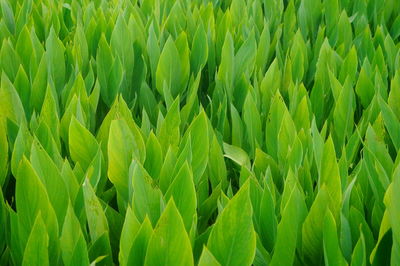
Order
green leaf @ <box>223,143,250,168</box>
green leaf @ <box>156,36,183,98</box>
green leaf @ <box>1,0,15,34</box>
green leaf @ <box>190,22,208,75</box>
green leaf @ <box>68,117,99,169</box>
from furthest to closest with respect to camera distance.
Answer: green leaf @ <box>1,0,15,34</box> < green leaf @ <box>190,22,208,75</box> < green leaf @ <box>156,36,183,98</box> < green leaf @ <box>223,143,250,168</box> < green leaf @ <box>68,117,99,169</box>

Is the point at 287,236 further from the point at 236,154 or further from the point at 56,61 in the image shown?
the point at 56,61

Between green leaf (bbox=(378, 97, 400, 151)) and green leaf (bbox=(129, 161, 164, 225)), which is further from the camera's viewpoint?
green leaf (bbox=(378, 97, 400, 151))

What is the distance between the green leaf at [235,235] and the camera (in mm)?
1177

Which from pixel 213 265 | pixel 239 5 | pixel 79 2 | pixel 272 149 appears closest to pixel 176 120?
pixel 272 149

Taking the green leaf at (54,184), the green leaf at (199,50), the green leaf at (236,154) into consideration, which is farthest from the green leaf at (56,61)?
the green leaf at (54,184)

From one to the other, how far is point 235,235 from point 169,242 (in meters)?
0.12

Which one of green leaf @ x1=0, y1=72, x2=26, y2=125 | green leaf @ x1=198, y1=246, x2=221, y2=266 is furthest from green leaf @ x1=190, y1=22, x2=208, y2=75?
green leaf @ x1=198, y1=246, x2=221, y2=266

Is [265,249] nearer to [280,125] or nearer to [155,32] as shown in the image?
[280,125]

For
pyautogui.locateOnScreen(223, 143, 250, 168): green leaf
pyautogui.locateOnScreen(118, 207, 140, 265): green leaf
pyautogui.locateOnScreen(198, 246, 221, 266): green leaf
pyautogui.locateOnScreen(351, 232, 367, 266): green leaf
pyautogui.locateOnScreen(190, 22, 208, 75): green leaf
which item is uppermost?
pyautogui.locateOnScreen(198, 246, 221, 266): green leaf

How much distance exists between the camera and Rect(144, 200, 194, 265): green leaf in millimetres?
1143

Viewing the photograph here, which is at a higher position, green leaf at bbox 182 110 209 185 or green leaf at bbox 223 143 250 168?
green leaf at bbox 182 110 209 185

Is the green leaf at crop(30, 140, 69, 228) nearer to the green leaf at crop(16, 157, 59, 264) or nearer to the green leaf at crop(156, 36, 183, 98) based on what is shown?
the green leaf at crop(16, 157, 59, 264)

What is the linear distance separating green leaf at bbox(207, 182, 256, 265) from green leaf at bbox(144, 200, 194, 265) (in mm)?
69

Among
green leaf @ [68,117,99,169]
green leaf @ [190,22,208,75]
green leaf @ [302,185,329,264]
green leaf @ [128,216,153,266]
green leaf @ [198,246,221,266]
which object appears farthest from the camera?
green leaf @ [190,22,208,75]
